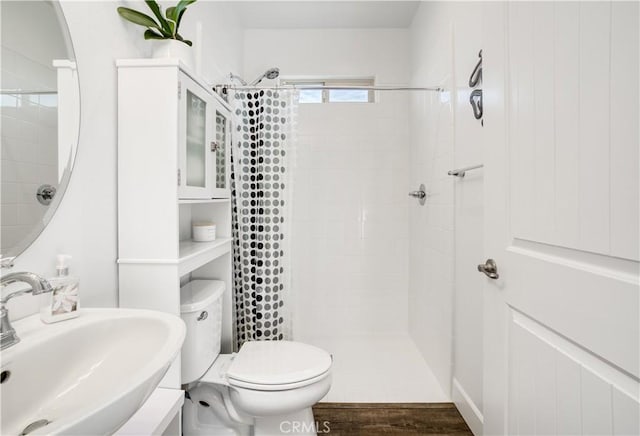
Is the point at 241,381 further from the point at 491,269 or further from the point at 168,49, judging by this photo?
the point at 168,49

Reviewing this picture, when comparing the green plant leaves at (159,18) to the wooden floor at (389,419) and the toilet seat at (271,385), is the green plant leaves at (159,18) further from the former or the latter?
the wooden floor at (389,419)

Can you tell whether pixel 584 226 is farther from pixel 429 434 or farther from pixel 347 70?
pixel 347 70

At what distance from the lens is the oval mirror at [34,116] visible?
78cm

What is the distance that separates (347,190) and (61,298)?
2209 millimetres

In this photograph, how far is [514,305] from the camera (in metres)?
0.87

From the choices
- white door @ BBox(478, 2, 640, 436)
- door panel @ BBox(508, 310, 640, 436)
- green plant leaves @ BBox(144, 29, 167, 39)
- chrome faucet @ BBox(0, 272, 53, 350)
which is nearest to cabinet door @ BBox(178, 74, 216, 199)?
green plant leaves @ BBox(144, 29, 167, 39)

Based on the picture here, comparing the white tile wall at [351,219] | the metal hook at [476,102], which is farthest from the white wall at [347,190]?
the metal hook at [476,102]

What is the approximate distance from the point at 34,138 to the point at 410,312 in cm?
262

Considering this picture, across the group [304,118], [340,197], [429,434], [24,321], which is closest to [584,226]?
[24,321]

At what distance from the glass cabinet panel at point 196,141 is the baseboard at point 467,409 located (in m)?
1.67

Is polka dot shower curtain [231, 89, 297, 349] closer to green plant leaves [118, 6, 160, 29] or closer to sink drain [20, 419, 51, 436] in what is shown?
green plant leaves [118, 6, 160, 29]

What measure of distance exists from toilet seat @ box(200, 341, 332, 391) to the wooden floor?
44 cm

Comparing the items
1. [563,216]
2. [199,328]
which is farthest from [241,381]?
[563,216]

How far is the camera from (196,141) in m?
1.39
